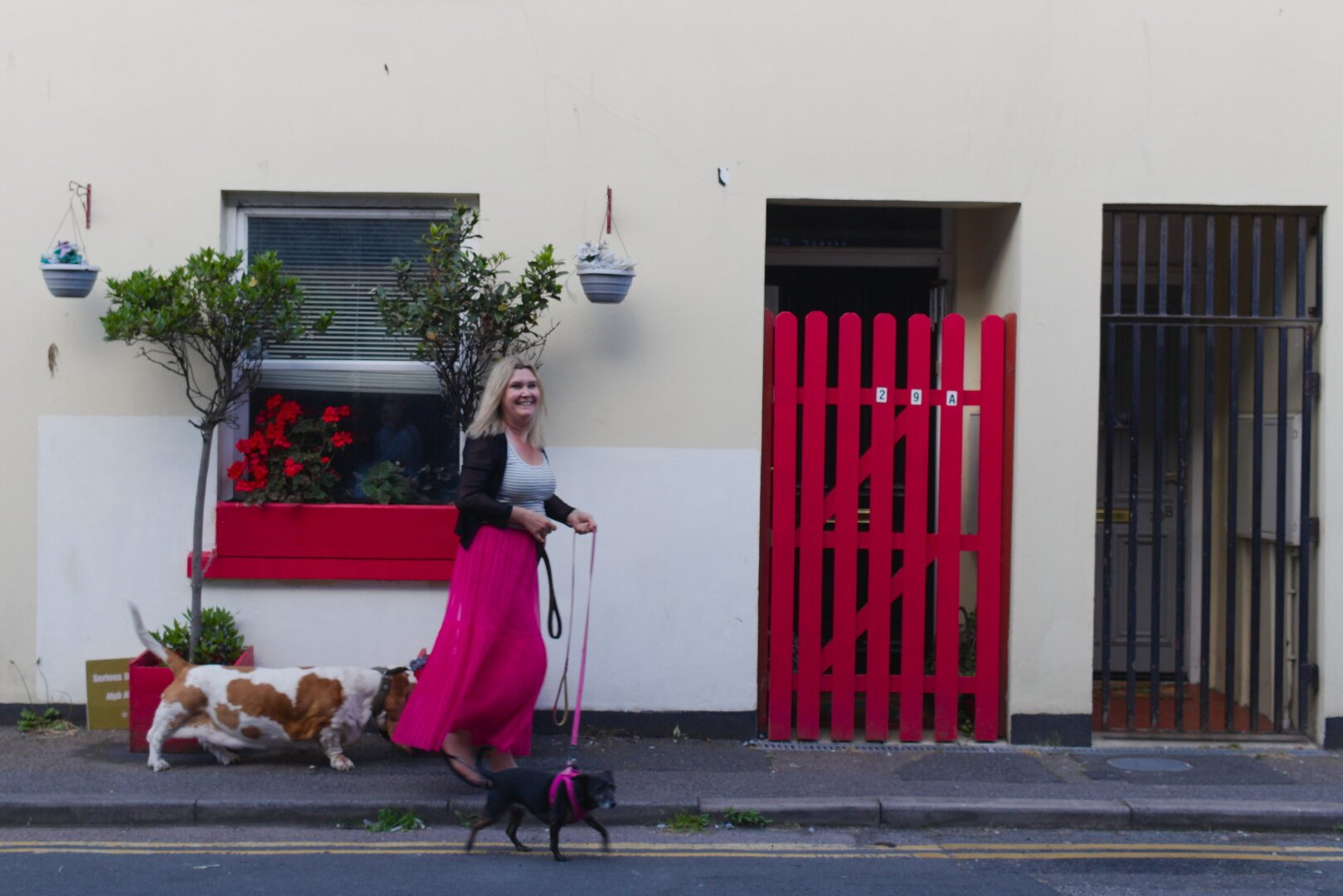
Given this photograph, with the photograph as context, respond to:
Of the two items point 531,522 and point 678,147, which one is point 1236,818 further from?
point 678,147

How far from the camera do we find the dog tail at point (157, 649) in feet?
21.7

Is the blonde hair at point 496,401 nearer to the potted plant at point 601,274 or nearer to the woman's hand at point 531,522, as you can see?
the woman's hand at point 531,522

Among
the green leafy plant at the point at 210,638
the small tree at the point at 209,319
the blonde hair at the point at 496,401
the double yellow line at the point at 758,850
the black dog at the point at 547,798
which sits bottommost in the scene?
the double yellow line at the point at 758,850

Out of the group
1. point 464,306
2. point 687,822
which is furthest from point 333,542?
point 687,822

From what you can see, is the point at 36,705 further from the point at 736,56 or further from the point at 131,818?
the point at 736,56

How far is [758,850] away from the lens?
5723 mm

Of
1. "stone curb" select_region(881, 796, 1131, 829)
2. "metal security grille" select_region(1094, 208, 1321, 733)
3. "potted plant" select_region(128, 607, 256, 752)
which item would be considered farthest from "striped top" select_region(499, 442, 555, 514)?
"metal security grille" select_region(1094, 208, 1321, 733)

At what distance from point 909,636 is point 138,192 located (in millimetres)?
4893

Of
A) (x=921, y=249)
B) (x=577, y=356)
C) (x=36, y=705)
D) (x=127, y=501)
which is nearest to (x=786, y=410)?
(x=577, y=356)

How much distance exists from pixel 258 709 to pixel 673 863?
2.29 m

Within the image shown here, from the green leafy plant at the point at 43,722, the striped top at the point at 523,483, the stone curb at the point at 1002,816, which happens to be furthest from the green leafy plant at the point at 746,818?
the green leafy plant at the point at 43,722

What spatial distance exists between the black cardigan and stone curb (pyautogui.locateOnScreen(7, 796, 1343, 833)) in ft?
4.23

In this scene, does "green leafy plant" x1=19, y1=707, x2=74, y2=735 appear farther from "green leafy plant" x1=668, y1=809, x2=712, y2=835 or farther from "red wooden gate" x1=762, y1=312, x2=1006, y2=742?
"red wooden gate" x1=762, y1=312, x2=1006, y2=742

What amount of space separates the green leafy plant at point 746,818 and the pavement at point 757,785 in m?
0.03
